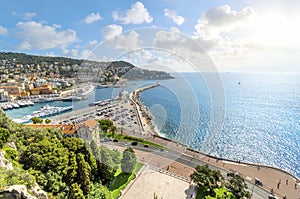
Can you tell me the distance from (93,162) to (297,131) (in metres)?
26.0

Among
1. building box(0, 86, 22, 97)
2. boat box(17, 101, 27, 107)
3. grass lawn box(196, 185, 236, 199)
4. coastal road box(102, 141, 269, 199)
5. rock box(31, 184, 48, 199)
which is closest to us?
rock box(31, 184, 48, 199)

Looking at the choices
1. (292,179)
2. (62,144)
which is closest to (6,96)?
(62,144)

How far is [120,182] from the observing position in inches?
360

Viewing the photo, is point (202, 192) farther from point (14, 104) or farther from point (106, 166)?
point (14, 104)

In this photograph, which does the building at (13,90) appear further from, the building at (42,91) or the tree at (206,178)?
the tree at (206,178)

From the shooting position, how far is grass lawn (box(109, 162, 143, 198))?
8.56 metres

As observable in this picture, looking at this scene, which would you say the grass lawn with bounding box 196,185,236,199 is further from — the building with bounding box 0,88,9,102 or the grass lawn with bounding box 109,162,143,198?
the building with bounding box 0,88,9,102

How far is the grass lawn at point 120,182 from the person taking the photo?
8.56 meters

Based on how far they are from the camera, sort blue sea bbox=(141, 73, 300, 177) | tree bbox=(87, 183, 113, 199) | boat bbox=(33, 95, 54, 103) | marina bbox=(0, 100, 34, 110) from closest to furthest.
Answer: tree bbox=(87, 183, 113, 199), blue sea bbox=(141, 73, 300, 177), marina bbox=(0, 100, 34, 110), boat bbox=(33, 95, 54, 103)

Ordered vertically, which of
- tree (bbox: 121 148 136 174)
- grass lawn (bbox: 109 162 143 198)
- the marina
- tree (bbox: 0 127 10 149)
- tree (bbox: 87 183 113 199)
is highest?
tree (bbox: 0 127 10 149)

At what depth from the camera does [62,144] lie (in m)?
9.62

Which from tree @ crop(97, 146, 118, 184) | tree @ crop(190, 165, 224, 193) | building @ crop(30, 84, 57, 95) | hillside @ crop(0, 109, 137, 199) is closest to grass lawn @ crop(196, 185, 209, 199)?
tree @ crop(190, 165, 224, 193)

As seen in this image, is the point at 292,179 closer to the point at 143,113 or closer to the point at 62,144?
the point at 62,144

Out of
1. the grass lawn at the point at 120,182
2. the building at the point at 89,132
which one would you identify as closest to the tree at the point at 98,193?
the grass lawn at the point at 120,182
